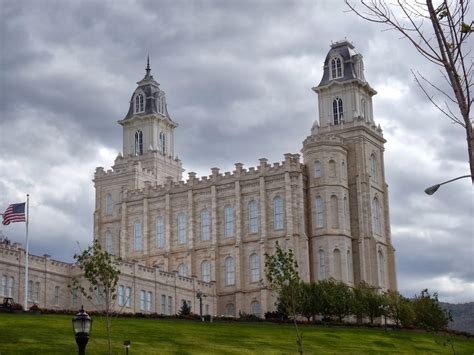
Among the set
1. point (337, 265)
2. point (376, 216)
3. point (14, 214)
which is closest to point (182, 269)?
point (337, 265)

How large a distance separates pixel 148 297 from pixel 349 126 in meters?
25.2

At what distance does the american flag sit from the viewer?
57.1 metres

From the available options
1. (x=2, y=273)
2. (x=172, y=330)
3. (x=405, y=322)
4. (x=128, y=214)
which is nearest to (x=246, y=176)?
(x=128, y=214)

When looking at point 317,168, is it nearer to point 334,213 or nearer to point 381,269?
point 334,213

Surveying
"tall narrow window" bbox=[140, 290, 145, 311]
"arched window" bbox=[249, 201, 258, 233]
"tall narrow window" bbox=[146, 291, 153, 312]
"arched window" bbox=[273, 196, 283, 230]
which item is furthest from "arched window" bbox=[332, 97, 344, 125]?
"tall narrow window" bbox=[140, 290, 145, 311]

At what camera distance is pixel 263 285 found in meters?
80.7

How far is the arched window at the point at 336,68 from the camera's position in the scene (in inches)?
3492

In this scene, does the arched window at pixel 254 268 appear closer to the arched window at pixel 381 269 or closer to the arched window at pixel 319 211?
the arched window at pixel 319 211

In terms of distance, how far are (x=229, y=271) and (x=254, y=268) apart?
2649 mm

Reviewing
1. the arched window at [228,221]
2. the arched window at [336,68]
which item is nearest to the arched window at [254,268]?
the arched window at [228,221]

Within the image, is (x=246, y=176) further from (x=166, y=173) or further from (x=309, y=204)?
(x=166, y=173)

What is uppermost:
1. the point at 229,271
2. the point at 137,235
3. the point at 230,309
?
the point at 137,235

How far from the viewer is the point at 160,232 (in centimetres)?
8950

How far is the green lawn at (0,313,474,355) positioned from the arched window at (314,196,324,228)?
66.2ft
